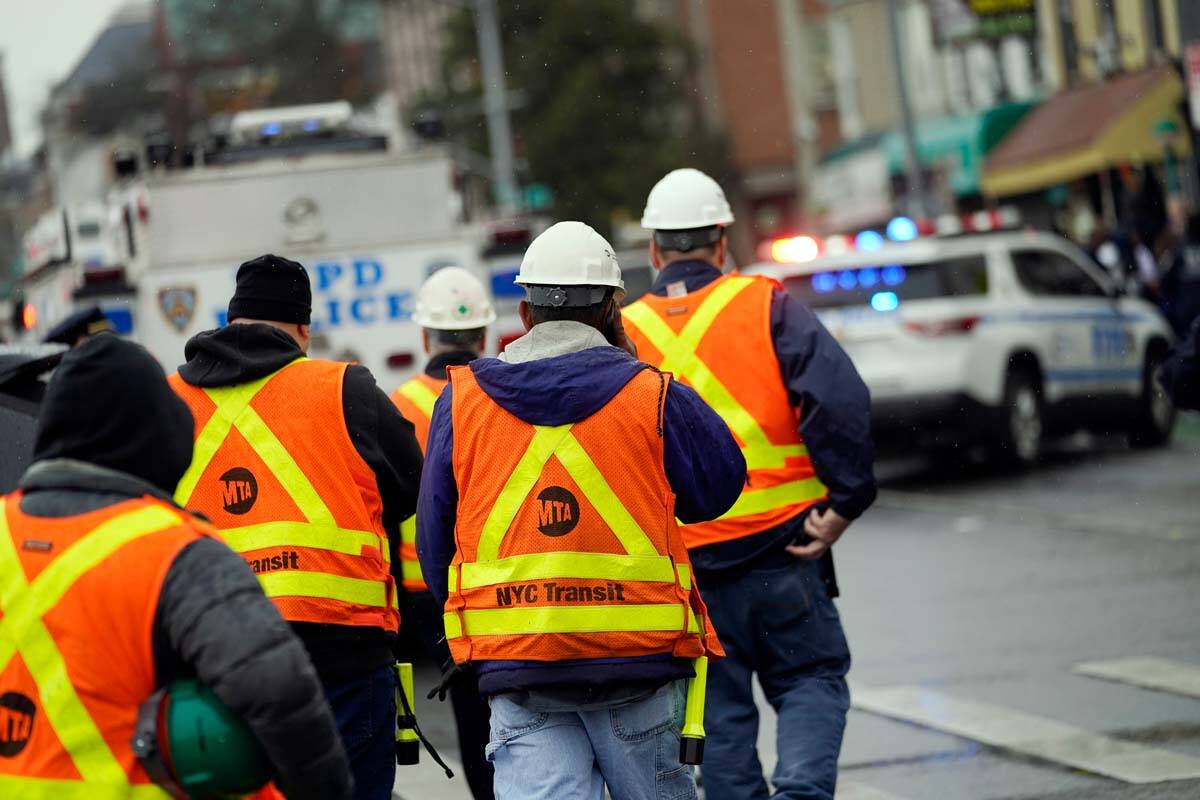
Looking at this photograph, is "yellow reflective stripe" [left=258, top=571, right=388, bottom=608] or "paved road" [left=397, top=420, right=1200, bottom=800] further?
"paved road" [left=397, top=420, right=1200, bottom=800]

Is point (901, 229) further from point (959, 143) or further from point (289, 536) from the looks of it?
point (959, 143)

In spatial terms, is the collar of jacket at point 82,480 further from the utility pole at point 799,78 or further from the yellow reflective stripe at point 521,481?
the utility pole at point 799,78

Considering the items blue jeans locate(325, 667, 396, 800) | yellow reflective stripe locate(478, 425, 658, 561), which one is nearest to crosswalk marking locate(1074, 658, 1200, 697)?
blue jeans locate(325, 667, 396, 800)

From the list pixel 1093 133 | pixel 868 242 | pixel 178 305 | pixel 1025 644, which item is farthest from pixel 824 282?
pixel 1093 133

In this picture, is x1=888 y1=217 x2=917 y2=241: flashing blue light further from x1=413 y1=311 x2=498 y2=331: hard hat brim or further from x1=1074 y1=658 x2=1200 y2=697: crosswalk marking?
x1=413 y1=311 x2=498 y2=331: hard hat brim

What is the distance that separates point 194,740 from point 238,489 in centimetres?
184

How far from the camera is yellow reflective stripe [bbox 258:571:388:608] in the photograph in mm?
5004

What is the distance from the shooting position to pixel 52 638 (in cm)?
335

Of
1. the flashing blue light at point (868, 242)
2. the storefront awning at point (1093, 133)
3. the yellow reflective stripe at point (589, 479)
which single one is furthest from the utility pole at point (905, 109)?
the yellow reflective stripe at point (589, 479)

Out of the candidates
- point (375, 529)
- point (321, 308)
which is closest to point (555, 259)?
point (375, 529)

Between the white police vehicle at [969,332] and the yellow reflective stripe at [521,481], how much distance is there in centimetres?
1146

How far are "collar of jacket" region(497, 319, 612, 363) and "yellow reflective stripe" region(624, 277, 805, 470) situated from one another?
1283mm

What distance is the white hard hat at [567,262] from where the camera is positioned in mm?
4738

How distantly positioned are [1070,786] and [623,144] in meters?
42.3
